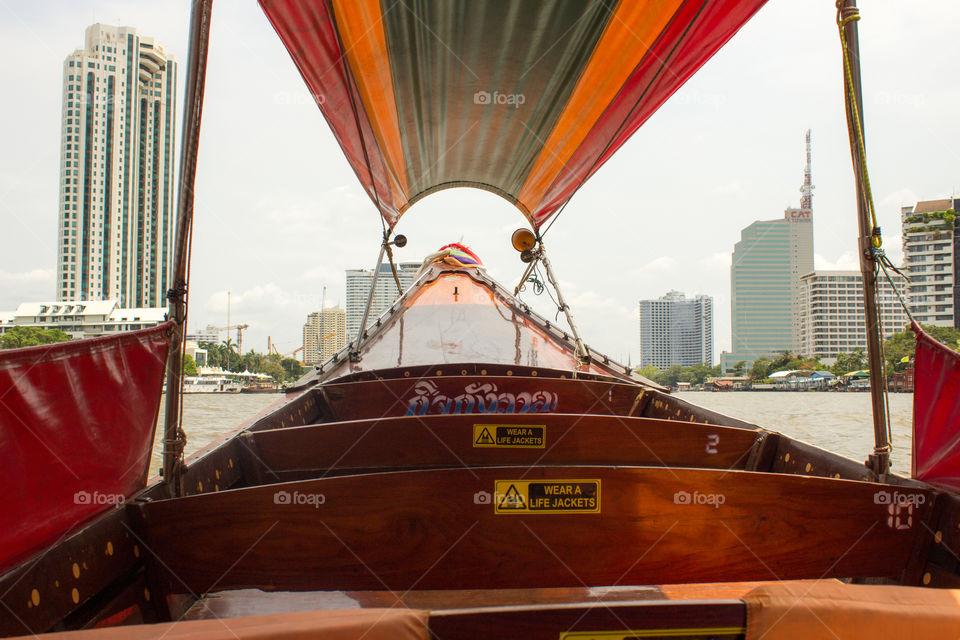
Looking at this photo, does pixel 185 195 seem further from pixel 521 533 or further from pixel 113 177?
pixel 113 177

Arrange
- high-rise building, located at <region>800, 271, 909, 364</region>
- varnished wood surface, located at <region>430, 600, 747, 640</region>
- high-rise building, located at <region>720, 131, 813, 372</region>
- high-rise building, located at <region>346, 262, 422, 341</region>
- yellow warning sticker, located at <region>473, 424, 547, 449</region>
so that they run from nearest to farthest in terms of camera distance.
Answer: varnished wood surface, located at <region>430, 600, 747, 640</region> < yellow warning sticker, located at <region>473, 424, 547, 449</region> < high-rise building, located at <region>346, 262, 422, 341</region> < high-rise building, located at <region>720, 131, 813, 372</region> < high-rise building, located at <region>800, 271, 909, 364</region>

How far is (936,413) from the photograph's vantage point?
1.62m

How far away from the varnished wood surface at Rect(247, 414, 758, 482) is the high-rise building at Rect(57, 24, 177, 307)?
145 ft

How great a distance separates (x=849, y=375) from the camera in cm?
3962

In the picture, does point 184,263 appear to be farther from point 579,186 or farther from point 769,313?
point 769,313

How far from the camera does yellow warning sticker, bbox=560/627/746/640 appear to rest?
0.83 meters

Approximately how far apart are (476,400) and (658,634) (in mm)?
2309

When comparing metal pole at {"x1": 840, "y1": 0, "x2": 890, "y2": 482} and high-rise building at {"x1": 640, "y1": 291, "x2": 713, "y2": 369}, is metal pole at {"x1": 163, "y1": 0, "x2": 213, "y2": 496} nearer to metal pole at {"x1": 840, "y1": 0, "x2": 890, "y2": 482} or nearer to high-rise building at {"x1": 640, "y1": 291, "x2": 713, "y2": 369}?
metal pole at {"x1": 840, "y1": 0, "x2": 890, "y2": 482}
